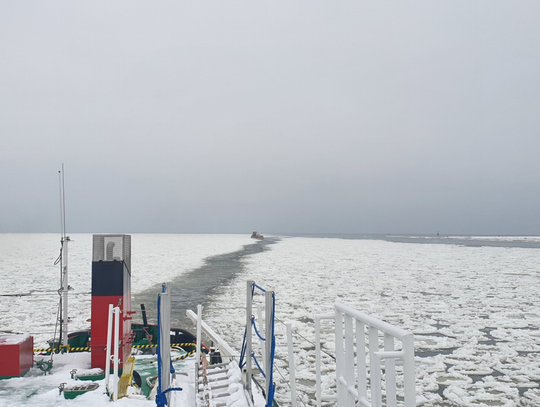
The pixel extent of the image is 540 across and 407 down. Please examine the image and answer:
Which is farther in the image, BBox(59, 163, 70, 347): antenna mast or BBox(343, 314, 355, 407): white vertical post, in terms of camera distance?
BBox(59, 163, 70, 347): antenna mast

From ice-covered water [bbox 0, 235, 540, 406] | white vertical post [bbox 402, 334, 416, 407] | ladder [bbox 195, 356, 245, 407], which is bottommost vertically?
ice-covered water [bbox 0, 235, 540, 406]

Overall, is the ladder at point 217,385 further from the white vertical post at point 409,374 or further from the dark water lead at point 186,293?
the dark water lead at point 186,293

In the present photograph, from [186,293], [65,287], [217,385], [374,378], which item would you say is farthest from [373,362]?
[186,293]

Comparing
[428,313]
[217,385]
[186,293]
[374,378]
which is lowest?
[186,293]

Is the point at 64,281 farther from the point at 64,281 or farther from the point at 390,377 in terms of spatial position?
the point at 390,377

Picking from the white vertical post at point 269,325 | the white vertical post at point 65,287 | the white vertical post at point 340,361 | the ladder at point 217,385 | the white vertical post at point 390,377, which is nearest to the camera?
the white vertical post at point 390,377

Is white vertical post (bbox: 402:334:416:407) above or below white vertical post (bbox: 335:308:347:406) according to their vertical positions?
above

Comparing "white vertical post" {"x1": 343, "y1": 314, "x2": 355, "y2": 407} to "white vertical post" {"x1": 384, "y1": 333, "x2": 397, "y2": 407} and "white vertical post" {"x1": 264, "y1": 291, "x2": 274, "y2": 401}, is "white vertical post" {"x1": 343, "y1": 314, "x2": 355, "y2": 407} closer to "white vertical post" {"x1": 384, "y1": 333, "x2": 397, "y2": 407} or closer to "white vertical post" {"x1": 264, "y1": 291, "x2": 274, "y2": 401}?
"white vertical post" {"x1": 384, "y1": 333, "x2": 397, "y2": 407}

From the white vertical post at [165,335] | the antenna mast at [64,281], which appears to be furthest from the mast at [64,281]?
the white vertical post at [165,335]

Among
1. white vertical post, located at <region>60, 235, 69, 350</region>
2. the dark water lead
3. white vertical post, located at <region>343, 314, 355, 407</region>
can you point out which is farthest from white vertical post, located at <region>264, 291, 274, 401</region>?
the dark water lead

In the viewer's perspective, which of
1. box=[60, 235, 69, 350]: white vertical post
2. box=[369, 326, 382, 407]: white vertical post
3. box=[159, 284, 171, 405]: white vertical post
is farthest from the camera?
box=[60, 235, 69, 350]: white vertical post

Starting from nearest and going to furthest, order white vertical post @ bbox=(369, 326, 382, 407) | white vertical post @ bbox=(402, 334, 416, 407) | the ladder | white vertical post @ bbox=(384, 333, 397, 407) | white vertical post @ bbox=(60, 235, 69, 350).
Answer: white vertical post @ bbox=(402, 334, 416, 407)
white vertical post @ bbox=(384, 333, 397, 407)
white vertical post @ bbox=(369, 326, 382, 407)
the ladder
white vertical post @ bbox=(60, 235, 69, 350)

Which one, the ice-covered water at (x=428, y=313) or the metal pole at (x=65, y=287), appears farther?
the ice-covered water at (x=428, y=313)

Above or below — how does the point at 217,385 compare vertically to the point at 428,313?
above
